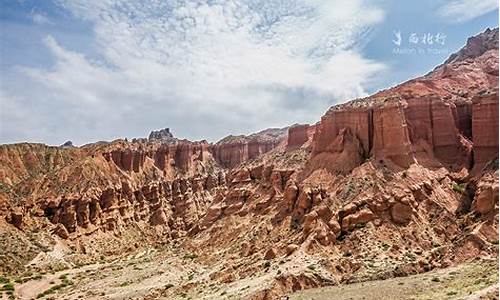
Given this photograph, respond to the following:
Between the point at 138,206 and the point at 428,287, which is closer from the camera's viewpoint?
the point at 428,287

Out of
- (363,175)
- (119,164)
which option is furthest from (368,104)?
(119,164)

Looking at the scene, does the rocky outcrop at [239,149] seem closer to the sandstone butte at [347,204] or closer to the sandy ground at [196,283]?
the sandstone butte at [347,204]

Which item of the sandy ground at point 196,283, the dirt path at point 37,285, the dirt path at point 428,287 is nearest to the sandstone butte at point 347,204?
the sandy ground at point 196,283

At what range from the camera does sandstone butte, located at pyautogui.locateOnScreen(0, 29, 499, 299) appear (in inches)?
1704

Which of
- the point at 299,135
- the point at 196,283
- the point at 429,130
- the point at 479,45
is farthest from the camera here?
the point at 479,45

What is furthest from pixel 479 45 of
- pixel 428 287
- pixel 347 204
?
pixel 428 287

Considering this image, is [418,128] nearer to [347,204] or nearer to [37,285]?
[347,204]

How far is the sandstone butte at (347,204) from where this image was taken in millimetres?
43281

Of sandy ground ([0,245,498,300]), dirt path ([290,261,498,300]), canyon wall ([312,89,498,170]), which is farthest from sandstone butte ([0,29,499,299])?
dirt path ([290,261,498,300])

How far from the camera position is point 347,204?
4850cm

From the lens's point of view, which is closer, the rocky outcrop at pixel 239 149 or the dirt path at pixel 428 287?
the dirt path at pixel 428 287

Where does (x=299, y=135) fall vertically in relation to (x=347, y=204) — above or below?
above

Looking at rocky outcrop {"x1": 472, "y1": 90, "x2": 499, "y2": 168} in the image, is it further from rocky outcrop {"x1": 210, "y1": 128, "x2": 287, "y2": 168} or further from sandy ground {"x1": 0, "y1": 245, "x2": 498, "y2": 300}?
rocky outcrop {"x1": 210, "y1": 128, "x2": 287, "y2": 168}

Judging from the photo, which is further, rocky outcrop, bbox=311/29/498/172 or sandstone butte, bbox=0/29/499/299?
rocky outcrop, bbox=311/29/498/172
